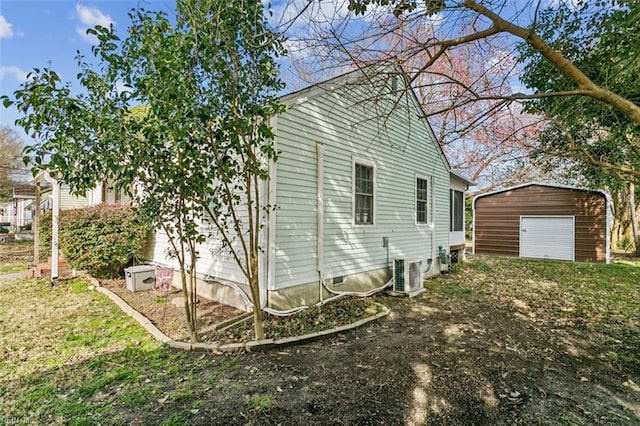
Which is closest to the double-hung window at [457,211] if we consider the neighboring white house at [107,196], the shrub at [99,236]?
the shrub at [99,236]

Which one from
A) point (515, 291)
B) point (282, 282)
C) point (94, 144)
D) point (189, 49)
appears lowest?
point (515, 291)

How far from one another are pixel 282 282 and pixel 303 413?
2.61m

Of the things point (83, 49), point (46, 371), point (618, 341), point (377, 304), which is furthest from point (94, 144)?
point (618, 341)

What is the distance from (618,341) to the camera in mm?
4652

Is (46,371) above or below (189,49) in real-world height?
below

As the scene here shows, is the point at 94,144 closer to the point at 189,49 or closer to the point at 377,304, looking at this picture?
the point at 189,49

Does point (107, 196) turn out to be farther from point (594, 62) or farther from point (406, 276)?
point (594, 62)

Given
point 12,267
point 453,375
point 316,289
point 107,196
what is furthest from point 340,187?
point 12,267

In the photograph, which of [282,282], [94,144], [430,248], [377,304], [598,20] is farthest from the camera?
[430,248]

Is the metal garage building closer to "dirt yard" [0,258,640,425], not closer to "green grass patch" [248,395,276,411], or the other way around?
"dirt yard" [0,258,640,425]

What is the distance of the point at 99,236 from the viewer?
7348mm

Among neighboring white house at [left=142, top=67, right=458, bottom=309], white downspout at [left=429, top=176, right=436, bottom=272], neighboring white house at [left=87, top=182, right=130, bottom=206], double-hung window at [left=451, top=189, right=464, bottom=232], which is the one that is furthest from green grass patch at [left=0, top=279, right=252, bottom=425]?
double-hung window at [left=451, top=189, right=464, bottom=232]

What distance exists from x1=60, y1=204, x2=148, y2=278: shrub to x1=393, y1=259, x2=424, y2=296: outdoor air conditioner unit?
5.65 metres

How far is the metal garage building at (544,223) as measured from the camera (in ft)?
42.4
